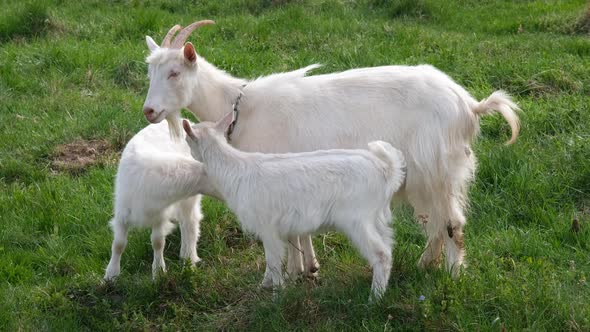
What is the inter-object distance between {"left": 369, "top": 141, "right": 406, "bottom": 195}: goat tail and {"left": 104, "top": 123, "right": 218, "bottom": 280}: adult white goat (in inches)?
37.5

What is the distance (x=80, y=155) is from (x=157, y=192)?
7.39ft

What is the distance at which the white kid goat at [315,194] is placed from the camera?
4.07 m

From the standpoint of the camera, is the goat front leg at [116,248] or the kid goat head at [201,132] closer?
the kid goat head at [201,132]

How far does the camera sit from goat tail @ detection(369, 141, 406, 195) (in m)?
4.09

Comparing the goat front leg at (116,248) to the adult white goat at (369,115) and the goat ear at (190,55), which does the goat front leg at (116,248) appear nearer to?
the adult white goat at (369,115)

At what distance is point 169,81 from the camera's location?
15.6ft

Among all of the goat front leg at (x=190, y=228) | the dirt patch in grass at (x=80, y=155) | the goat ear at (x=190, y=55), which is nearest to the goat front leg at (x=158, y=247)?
the goat front leg at (x=190, y=228)

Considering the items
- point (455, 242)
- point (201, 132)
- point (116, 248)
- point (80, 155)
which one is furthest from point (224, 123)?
point (80, 155)

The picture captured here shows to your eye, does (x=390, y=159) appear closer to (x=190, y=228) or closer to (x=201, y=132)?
(x=201, y=132)

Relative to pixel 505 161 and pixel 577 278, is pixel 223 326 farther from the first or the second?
pixel 505 161

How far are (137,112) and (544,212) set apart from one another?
3.54m

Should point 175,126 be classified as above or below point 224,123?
below

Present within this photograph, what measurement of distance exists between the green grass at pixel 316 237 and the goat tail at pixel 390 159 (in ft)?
1.61

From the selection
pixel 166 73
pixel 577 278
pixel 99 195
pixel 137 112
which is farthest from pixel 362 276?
pixel 137 112
